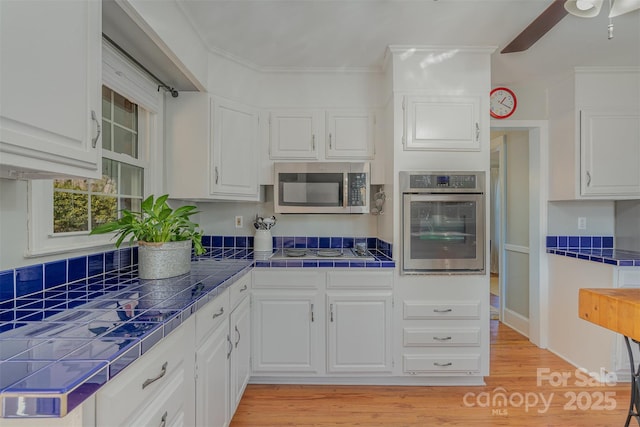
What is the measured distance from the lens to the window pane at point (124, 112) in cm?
185

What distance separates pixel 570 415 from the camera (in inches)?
75.0

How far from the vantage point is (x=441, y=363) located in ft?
7.07

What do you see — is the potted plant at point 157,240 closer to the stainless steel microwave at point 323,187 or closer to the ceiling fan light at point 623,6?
the stainless steel microwave at point 323,187

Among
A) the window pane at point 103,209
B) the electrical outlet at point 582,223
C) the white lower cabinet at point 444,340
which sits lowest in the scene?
the white lower cabinet at point 444,340

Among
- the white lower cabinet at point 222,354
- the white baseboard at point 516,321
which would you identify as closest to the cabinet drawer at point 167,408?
the white lower cabinet at point 222,354

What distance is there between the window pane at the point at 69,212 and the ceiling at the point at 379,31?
1198 mm

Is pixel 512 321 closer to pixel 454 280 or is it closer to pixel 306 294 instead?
pixel 454 280

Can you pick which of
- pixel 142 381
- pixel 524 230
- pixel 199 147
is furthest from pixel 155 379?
pixel 524 230

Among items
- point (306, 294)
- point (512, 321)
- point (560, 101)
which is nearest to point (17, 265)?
point (306, 294)

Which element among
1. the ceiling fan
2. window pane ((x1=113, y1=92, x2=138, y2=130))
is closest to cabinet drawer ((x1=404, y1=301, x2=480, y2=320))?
the ceiling fan

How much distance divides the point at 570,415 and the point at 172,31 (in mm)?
3273

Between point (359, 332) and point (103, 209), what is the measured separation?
179cm

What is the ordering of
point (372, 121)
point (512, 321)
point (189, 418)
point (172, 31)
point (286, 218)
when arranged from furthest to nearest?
point (512, 321) < point (286, 218) < point (372, 121) < point (172, 31) < point (189, 418)

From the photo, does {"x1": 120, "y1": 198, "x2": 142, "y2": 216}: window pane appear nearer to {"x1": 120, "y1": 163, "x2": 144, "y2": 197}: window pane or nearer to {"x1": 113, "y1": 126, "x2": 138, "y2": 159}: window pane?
{"x1": 120, "y1": 163, "x2": 144, "y2": 197}: window pane
